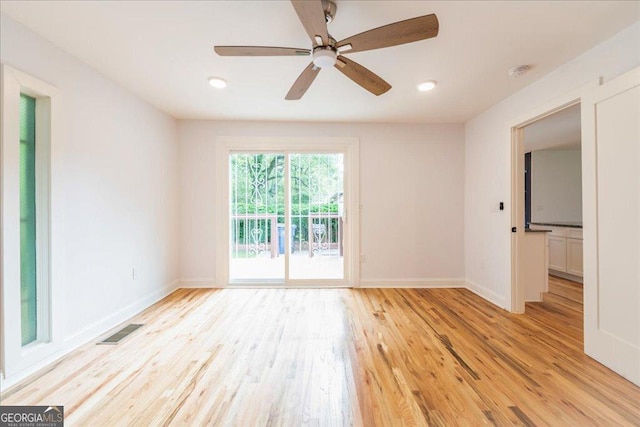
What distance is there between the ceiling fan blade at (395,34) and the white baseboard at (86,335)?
9.43 feet

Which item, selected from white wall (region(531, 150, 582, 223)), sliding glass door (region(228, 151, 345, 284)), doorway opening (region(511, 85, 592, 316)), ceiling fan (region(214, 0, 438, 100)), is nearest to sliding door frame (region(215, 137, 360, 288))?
sliding glass door (region(228, 151, 345, 284))

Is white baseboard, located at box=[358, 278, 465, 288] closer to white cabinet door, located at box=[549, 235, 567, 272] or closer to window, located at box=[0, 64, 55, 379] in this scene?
Answer: white cabinet door, located at box=[549, 235, 567, 272]

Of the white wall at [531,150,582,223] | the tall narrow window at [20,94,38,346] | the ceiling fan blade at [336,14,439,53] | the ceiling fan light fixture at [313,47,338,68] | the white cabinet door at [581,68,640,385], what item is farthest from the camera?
the white wall at [531,150,582,223]

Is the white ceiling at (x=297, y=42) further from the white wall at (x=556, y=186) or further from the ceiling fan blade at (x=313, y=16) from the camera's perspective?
the white wall at (x=556, y=186)

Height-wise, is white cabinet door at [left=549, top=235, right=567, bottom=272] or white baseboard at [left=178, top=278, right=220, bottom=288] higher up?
white cabinet door at [left=549, top=235, right=567, bottom=272]

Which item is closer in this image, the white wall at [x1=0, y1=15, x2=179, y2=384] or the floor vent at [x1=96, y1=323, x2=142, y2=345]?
the white wall at [x1=0, y1=15, x2=179, y2=384]

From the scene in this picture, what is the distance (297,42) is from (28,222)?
7.58 feet

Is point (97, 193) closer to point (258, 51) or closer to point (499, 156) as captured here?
point (258, 51)

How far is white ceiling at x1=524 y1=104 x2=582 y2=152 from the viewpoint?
11.1 feet

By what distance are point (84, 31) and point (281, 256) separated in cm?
304

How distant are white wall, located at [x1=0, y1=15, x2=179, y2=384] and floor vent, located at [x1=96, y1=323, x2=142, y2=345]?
15 cm

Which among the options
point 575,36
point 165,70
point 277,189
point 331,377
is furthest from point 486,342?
point 165,70

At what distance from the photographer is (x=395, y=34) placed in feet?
4.77

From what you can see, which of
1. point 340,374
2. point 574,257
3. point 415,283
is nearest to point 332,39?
point 340,374
